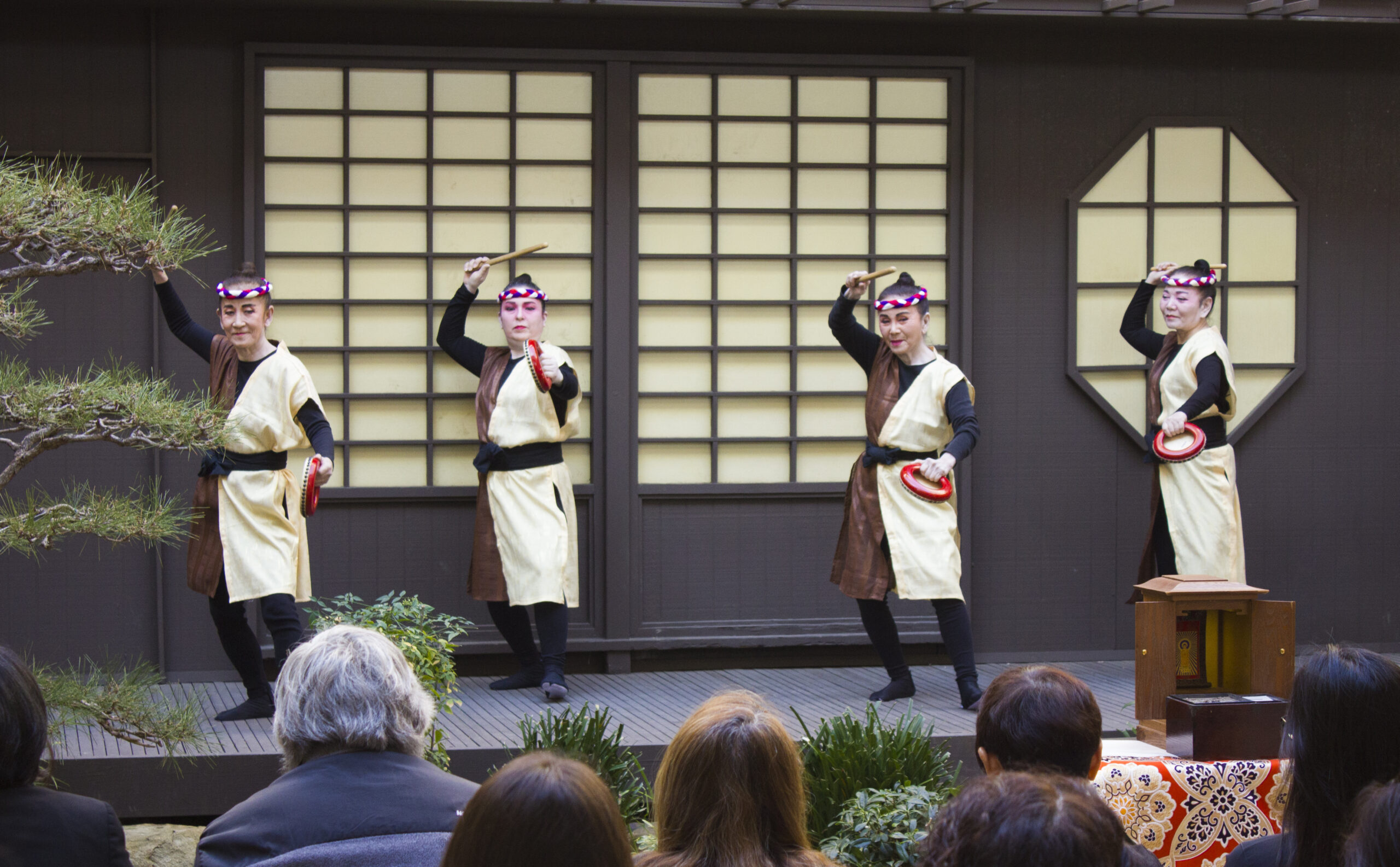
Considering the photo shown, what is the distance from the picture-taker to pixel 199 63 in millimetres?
5461

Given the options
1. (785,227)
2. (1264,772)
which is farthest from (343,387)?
(1264,772)

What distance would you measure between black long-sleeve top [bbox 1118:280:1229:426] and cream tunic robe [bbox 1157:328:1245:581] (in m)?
0.03

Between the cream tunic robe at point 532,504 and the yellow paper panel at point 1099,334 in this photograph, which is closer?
the cream tunic robe at point 532,504

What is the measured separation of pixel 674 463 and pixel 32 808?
13.2 ft

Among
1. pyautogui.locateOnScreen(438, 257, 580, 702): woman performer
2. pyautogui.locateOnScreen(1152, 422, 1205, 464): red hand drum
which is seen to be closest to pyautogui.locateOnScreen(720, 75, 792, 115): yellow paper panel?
pyautogui.locateOnScreen(438, 257, 580, 702): woman performer

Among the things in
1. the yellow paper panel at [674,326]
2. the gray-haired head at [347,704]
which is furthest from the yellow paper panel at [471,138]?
the gray-haired head at [347,704]

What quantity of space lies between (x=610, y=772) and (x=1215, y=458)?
2.91 meters

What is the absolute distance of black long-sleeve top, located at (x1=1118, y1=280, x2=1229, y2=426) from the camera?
207 inches

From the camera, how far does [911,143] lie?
5.91m

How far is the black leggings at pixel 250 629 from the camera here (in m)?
4.69

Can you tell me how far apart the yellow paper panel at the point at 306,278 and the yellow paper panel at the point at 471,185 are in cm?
53

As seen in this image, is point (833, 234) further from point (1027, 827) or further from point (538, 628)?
point (1027, 827)

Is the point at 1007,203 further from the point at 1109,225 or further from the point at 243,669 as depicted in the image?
the point at 243,669

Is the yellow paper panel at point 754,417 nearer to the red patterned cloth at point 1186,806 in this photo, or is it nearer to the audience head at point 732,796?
the red patterned cloth at point 1186,806
